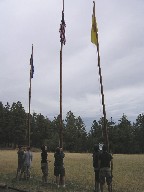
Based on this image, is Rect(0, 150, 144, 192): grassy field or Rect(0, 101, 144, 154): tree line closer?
Rect(0, 150, 144, 192): grassy field

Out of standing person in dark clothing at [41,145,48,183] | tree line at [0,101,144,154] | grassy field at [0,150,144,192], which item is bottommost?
grassy field at [0,150,144,192]

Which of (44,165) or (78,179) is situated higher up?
(44,165)

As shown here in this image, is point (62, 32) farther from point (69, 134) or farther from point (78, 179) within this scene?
point (69, 134)

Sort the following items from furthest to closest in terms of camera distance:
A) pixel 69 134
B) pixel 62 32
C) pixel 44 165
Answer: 1. pixel 69 134
2. pixel 62 32
3. pixel 44 165

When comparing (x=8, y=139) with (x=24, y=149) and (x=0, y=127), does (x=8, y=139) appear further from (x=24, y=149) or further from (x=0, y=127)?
(x=24, y=149)

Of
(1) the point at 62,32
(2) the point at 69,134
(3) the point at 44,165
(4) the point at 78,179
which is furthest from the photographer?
(2) the point at 69,134

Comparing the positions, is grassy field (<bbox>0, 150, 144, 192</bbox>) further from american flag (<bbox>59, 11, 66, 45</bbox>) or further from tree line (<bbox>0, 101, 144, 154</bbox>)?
tree line (<bbox>0, 101, 144, 154</bbox>)

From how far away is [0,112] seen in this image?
449 feet

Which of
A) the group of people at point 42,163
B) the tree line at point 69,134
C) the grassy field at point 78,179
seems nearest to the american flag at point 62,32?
the group of people at point 42,163

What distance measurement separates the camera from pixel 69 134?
447ft

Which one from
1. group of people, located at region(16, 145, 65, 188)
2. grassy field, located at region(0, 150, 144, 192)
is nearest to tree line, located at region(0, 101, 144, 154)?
grassy field, located at region(0, 150, 144, 192)

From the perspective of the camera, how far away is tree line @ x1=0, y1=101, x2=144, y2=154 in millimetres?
128750

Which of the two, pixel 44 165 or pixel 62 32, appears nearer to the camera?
pixel 44 165

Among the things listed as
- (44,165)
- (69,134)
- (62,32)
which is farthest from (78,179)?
(69,134)
